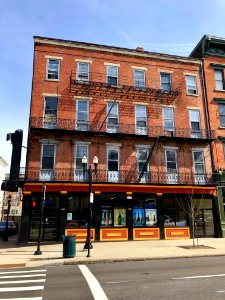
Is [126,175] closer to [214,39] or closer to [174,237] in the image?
[174,237]

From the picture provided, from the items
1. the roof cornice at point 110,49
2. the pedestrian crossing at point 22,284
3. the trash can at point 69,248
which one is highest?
the roof cornice at point 110,49

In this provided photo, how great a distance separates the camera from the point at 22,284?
8.73 metres

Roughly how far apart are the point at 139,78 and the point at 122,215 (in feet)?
39.9

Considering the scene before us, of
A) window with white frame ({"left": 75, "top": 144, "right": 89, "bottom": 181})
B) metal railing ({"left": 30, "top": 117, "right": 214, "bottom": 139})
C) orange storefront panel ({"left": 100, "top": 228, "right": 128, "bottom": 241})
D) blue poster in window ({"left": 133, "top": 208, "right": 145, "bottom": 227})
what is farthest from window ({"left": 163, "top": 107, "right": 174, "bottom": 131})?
orange storefront panel ({"left": 100, "top": 228, "right": 128, "bottom": 241})

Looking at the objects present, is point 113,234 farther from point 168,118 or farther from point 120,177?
point 168,118

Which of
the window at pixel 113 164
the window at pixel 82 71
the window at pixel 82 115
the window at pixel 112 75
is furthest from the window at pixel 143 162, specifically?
the window at pixel 82 71

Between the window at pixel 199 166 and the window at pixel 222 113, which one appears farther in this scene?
the window at pixel 222 113

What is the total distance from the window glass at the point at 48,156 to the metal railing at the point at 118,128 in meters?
1.63

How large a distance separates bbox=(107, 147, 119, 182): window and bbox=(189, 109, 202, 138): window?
23.8ft

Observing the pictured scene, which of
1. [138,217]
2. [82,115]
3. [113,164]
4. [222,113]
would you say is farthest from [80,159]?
[222,113]

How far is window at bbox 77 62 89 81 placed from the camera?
78.1ft

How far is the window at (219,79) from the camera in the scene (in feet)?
87.4

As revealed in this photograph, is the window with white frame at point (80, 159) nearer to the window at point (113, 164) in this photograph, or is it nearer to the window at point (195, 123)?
the window at point (113, 164)

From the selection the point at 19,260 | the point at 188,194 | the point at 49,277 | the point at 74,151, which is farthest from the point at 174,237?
the point at 49,277
